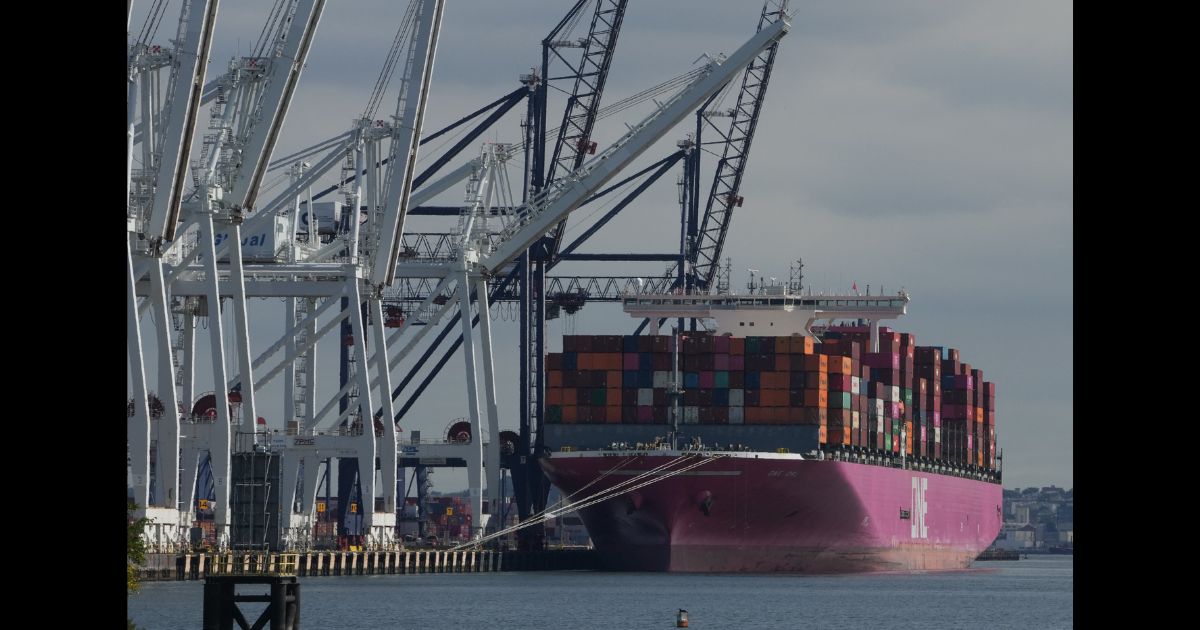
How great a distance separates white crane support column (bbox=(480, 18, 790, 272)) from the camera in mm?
65812

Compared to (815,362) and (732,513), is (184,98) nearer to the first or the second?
(732,513)

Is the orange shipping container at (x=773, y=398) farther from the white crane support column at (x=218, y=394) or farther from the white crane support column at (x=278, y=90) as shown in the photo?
the white crane support column at (x=278, y=90)

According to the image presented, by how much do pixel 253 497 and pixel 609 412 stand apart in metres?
31.6

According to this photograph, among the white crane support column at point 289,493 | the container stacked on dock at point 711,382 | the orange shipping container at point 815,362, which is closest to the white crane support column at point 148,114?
the white crane support column at point 289,493

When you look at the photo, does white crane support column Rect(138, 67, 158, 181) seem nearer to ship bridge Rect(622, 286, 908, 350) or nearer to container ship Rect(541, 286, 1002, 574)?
container ship Rect(541, 286, 1002, 574)

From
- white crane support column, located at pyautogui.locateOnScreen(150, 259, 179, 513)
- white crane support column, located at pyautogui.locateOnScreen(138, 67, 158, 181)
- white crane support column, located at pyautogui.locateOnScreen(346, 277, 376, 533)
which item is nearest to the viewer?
white crane support column, located at pyautogui.locateOnScreen(138, 67, 158, 181)

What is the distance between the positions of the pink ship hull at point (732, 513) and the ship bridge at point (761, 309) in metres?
9.19

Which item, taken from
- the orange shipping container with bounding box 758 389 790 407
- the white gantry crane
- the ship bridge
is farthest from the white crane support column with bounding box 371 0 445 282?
the ship bridge

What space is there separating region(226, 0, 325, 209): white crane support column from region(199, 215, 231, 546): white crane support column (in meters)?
2.08

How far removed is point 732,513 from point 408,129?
58.6 feet
